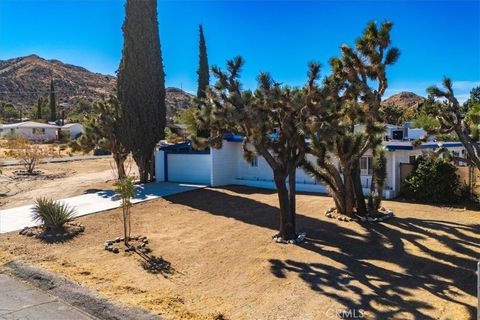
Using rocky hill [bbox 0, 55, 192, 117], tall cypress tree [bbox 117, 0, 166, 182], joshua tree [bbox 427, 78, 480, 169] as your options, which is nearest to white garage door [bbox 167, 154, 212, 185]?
tall cypress tree [bbox 117, 0, 166, 182]

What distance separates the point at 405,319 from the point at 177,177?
1759 centimetres

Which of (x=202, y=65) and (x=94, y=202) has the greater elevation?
(x=202, y=65)

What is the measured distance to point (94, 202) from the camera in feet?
54.7

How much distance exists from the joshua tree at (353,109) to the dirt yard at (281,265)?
1210 millimetres

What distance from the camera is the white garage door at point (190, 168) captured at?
21.7 meters

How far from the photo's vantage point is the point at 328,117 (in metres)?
10.6

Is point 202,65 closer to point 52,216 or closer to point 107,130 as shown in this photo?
point 107,130

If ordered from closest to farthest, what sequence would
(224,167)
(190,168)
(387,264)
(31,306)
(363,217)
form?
(31,306), (387,264), (363,217), (224,167), (190,168)

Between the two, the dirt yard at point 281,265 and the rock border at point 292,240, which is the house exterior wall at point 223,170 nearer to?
the dirt yard at point 281,265

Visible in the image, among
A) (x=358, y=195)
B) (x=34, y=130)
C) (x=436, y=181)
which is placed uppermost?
(x=34, y=130)

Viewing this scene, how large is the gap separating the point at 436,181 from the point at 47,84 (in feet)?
348

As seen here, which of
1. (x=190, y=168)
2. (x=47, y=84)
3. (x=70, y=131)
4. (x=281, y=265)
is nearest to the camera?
(x=281, y=265)

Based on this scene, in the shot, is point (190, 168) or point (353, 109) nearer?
point (353, 109)

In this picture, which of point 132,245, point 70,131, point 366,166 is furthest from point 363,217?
point 70,131
